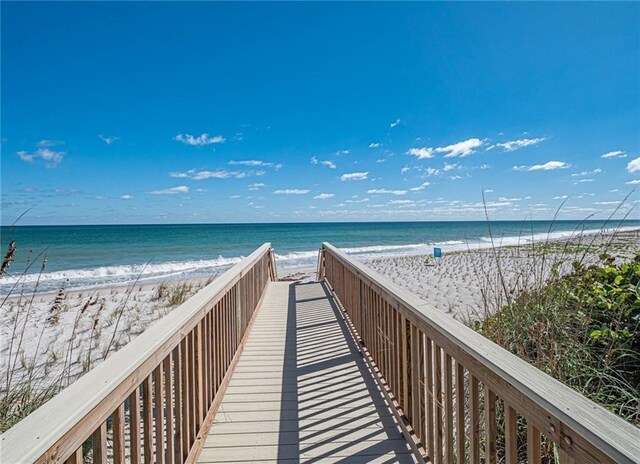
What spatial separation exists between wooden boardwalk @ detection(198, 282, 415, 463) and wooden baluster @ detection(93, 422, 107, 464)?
123 cm

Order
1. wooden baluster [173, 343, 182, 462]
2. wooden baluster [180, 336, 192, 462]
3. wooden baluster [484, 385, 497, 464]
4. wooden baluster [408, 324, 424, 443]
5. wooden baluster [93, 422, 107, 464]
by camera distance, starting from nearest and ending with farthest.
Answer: wooden baluster [93, 422, 107, 464] → wooden baluster [484, 385, 497, 464] → wooden baluster [173, 343, 182, 462] → wooden baluster [180, 336, 192, 462] → wooden baluster [408, 324, 424, 443]

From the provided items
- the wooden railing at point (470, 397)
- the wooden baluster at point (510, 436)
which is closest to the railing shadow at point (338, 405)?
the wooden railing at point (470, 397)

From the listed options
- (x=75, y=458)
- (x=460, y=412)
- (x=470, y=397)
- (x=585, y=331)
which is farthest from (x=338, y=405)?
(x=75, y=458)

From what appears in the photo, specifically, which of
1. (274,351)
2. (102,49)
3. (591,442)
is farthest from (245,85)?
(591,442)

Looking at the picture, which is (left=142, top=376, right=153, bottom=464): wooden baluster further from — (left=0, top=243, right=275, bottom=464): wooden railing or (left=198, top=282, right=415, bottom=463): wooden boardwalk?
(left=198, top=282, right=415, bottom=463): wooden boardwalk

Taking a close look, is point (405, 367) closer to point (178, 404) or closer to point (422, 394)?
point (422, 394)

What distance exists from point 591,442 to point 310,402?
2273 mm

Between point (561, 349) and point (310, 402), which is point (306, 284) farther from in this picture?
point (561, 349)

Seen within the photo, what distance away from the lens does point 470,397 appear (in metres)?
1.36

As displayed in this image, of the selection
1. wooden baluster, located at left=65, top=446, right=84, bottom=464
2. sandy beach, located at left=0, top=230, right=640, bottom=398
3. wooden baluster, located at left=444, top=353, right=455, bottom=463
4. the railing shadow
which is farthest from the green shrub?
wooden baluster, located at left=65, top=446, right=84, bottom=464

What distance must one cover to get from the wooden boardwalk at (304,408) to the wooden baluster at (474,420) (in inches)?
30.5

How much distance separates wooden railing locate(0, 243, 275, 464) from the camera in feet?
2.59

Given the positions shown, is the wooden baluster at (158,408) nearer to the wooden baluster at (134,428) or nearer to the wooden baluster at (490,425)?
the wooden baluster at (134,428)

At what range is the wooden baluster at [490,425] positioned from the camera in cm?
127
